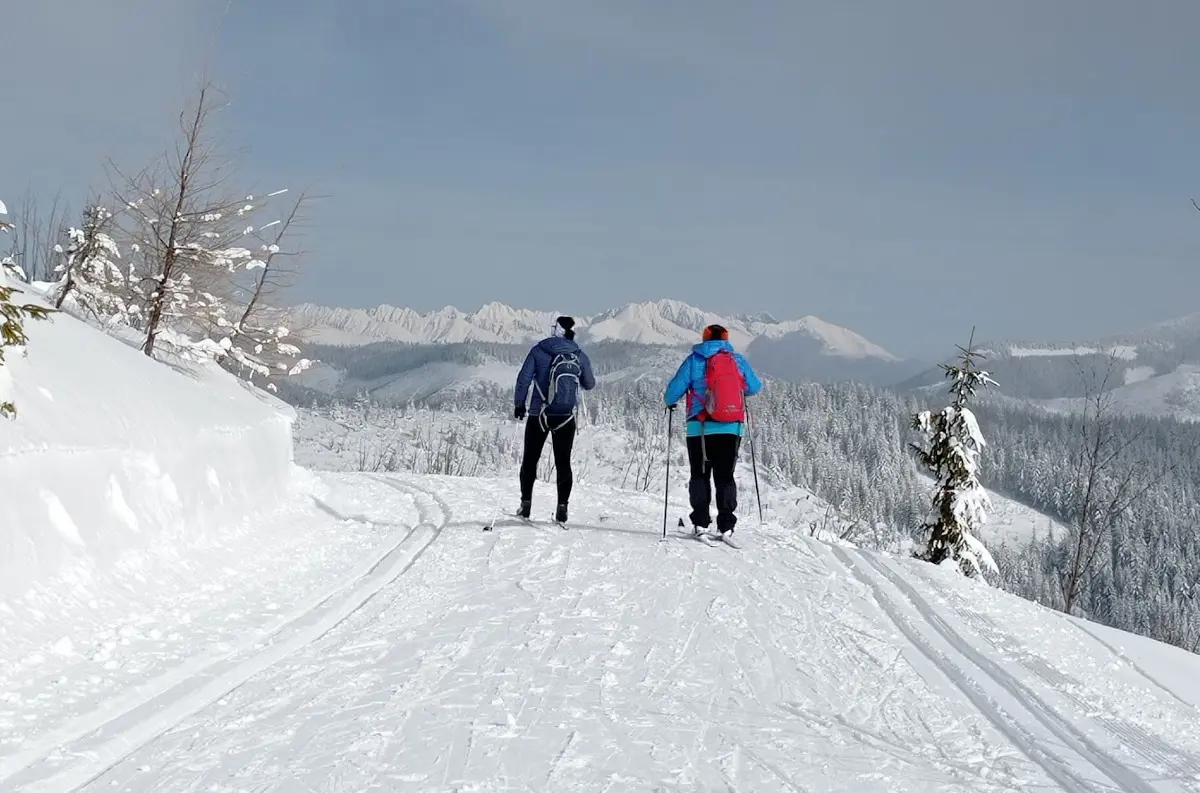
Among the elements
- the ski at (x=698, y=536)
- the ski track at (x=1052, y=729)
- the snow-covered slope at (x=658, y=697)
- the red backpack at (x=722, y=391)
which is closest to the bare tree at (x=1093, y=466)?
the ski at (x=698, y=536)

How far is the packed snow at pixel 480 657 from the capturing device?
3469mm

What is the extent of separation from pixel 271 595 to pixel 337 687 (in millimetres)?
2421

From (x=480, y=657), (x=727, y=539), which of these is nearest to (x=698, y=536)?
(x=727, y=539)

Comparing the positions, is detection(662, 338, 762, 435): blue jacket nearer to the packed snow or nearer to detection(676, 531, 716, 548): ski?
detection(676, 531, 716, 548): ski

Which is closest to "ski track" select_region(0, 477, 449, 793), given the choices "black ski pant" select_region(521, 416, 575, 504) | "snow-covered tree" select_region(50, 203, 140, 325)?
"black ski pant" select_region(521, 416, 575, 504)

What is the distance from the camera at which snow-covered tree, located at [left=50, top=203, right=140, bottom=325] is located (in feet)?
48.2

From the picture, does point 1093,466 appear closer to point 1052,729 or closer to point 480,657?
point 1052,729

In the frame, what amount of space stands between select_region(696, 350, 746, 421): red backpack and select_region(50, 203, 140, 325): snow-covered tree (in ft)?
37.4

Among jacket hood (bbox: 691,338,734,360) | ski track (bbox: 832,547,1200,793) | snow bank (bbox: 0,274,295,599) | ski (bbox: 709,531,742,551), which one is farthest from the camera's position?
jacket hood (bbox: 691,338,734,360)

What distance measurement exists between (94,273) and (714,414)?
1242 centimetres

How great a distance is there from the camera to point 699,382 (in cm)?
926

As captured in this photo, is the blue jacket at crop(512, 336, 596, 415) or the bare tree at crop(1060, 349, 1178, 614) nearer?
the blue jacket at crop(512, 336, 596, 415)

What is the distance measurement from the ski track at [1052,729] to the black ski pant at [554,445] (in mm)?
4574

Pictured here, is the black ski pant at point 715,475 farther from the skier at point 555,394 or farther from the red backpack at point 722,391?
the skier at point 555,394
